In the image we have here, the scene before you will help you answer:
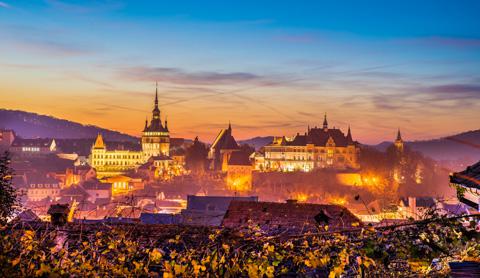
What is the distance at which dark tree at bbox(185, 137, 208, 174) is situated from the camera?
373ft

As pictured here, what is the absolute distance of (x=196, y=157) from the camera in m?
117

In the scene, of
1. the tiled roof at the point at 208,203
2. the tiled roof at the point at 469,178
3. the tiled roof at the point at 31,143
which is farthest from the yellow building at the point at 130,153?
the tiled roof at the point at 469,178

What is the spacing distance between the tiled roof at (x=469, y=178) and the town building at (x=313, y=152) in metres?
98.0

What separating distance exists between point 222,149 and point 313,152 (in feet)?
55.1

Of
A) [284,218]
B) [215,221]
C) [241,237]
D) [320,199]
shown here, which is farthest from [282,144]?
[241,237]

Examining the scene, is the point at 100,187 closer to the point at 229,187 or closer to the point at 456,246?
the point at 229,187

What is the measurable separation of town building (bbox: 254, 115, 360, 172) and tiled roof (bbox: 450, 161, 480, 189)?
321 feet

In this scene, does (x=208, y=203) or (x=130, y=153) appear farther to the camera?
(x=130, y=153)

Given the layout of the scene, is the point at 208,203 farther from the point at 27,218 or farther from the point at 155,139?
the point at 155,139

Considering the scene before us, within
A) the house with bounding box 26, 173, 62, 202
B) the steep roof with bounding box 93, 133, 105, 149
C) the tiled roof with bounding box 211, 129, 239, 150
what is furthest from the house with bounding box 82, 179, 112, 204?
the steep roof with bounding box 93, 133, 105, 149

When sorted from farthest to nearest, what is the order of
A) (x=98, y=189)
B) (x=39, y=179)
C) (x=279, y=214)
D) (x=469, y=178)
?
1. (x=39, y=179)
2. (x=98, y=189)
3. (x=279, y=214)
4. (x=469, y=178)

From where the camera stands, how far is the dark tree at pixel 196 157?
114m

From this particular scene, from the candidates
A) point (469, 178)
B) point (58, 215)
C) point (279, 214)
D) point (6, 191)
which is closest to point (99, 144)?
point (279, 214)

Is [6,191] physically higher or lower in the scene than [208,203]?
higher
